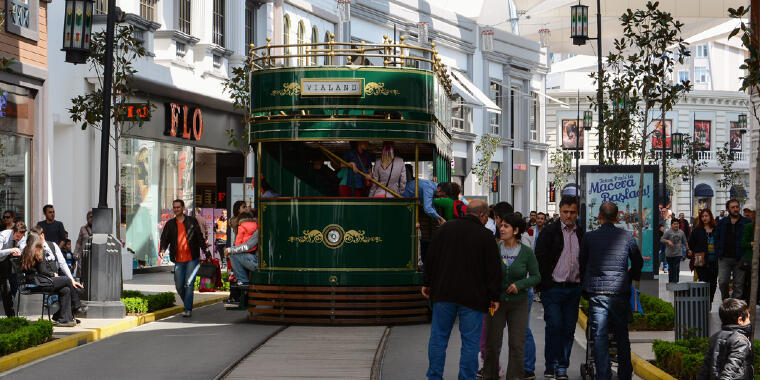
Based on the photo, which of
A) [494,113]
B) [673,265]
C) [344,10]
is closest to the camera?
[673,265]

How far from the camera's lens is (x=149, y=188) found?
33.2 m

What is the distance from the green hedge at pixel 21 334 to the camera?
13859 mm

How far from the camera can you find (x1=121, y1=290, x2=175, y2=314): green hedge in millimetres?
19375

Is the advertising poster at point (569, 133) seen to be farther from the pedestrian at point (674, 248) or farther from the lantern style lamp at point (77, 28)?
the lantern style lamp at point (77, 28)

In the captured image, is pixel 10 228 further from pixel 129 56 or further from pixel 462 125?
pixel 462 125

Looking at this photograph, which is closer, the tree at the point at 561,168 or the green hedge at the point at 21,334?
the green hedge at the point at 21,334

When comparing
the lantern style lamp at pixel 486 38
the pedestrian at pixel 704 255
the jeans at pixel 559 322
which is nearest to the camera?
the jeans at pixel 559 322

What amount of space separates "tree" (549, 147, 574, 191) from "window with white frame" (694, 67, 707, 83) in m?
31.8

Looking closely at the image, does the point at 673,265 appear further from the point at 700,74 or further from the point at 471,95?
the point at 700,74

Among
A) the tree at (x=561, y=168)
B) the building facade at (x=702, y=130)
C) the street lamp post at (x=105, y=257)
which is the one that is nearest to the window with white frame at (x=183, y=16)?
the street lamp post at (x=105, y=257)

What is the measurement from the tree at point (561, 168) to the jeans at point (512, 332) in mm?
65832

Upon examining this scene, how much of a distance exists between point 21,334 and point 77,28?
8.93 meters

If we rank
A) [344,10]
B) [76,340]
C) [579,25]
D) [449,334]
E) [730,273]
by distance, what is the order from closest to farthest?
[449,334]
[76,340]
[730,273]
[579,25]
[344,10]

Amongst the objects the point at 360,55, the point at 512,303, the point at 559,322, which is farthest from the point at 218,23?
the point at 512,303
